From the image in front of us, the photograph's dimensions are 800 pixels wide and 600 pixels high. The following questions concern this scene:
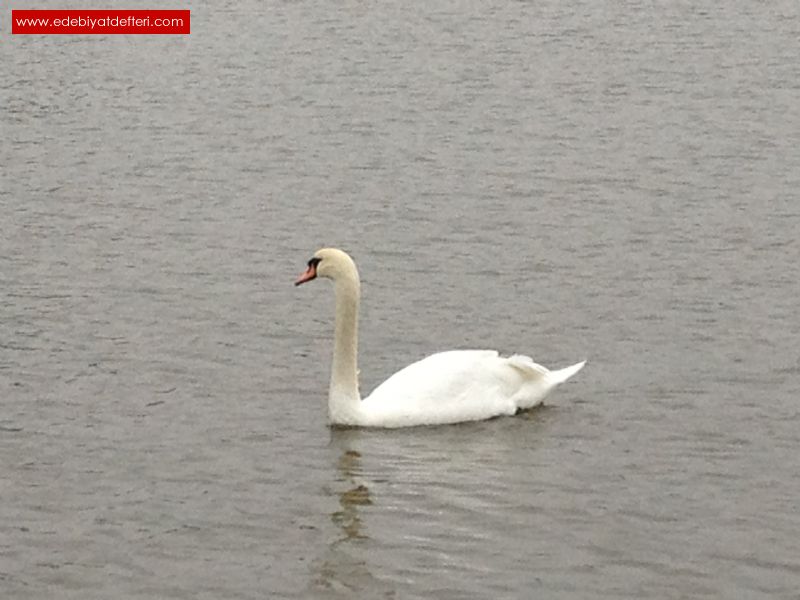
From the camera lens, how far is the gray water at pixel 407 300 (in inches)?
361

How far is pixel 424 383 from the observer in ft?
36.8

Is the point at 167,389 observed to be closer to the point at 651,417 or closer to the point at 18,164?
the point at 651,417

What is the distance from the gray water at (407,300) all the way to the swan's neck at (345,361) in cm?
17

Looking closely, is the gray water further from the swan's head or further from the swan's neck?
the swan's head

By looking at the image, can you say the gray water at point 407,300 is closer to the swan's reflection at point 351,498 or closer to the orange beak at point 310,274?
the swan's reflection at point 351,498

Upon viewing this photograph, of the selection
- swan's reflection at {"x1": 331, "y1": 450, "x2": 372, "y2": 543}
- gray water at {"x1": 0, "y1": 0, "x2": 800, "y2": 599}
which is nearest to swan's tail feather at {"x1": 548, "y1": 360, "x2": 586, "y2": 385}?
gray water at {"x1": 0, "y1": 0, "x2": 800, "y2": 599}

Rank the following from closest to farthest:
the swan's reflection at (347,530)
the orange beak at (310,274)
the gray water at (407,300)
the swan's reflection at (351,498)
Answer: the swan's reflection at (347,530)
the gray water at (407,300)
the swan's reflection at (351,498)
the orange beak at (310,274)

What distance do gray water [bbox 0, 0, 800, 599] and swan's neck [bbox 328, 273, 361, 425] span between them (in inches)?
6.7

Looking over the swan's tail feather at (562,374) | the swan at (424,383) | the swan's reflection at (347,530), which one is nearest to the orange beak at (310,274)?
the swan at (424,383)

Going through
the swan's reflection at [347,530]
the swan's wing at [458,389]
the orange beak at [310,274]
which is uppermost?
the orange beak at [310,274]

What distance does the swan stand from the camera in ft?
36.5

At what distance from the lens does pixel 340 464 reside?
1049 cm

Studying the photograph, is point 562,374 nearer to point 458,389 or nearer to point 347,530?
point 458,389

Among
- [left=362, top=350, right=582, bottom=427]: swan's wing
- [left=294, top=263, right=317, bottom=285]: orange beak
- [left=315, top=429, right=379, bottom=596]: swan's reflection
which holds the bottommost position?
[left=315, top=429, right=379, bottom=596]: swan's reflection
